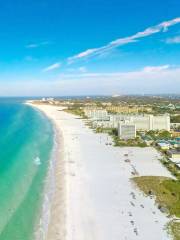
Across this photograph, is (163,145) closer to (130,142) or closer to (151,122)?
(130,142)

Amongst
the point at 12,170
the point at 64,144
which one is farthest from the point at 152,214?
the point at 64,144

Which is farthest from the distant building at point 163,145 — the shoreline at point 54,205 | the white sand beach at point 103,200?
the shoreline at point 54,205

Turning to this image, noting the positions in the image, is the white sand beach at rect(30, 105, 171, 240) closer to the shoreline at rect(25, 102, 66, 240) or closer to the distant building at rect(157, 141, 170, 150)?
the shoreline at rect(25, 102, 66, 240)

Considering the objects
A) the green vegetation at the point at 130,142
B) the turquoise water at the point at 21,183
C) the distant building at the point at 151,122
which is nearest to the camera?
the turquoise water at the point at 21,183

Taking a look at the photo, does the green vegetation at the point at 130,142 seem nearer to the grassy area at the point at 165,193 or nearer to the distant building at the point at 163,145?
the distant building at the point at 163,145

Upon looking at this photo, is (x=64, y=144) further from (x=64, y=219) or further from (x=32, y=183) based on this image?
(x=64, y=219)

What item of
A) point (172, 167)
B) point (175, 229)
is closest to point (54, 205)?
point (175, 229)
